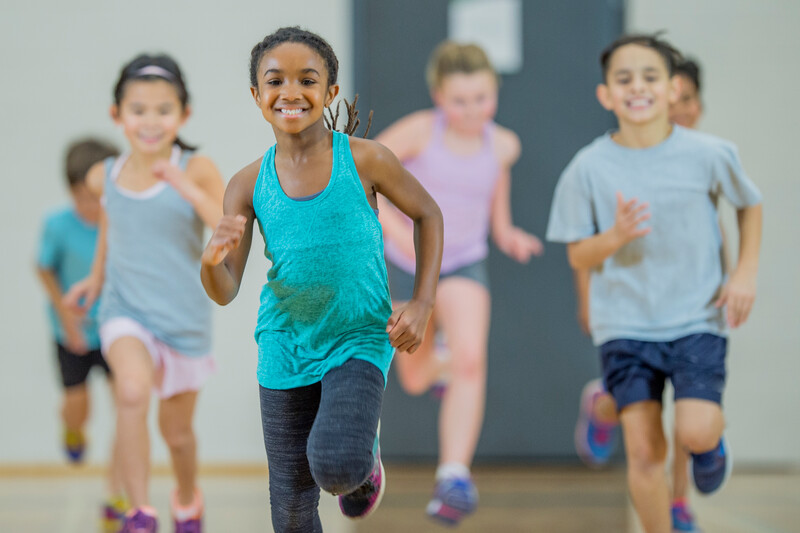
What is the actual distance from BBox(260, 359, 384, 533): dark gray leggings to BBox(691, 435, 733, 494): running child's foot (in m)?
1.14

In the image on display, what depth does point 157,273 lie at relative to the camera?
318 cm

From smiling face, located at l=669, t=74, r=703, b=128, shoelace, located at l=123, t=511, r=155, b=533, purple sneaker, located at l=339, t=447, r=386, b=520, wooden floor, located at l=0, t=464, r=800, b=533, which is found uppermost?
smiling face, located at l=669, t=74, r=703, b=128

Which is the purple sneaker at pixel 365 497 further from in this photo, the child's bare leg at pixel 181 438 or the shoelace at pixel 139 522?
the child's bare leg at pixel 181 438

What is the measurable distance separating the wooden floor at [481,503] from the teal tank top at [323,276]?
186 centimetres

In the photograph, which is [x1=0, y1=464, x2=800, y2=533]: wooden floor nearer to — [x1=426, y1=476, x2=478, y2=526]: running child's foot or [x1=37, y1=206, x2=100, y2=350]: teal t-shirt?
[x1=426, y1=476, x2=478, y2=526]: running child's foot

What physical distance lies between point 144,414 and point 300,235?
125cm

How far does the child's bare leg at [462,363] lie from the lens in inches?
154

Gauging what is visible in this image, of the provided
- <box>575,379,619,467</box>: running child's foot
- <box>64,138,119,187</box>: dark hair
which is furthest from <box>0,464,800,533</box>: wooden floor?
<box>64,138,119,187</box>: dark hair

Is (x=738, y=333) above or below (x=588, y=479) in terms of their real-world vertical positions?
above

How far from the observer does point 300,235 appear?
2.13 m

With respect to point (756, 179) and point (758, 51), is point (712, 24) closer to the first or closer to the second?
point (758, 51)

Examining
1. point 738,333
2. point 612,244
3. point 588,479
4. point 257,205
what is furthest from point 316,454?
point 738,333

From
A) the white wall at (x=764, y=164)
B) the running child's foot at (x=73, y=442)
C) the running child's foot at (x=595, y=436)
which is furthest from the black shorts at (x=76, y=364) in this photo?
the white wall at (x=764, y=164)

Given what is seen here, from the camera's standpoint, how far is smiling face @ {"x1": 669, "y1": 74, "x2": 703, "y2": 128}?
3688mm
